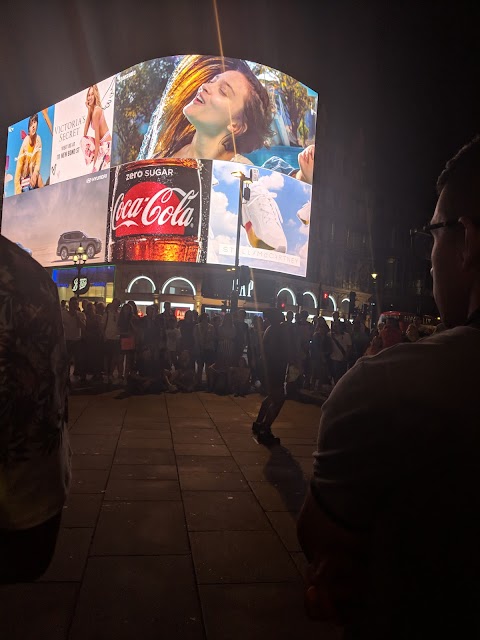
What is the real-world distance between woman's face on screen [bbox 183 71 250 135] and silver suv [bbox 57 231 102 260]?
11000mm

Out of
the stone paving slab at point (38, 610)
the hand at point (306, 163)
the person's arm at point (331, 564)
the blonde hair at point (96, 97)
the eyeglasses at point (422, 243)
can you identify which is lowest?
the stone paving slab at point (38, 610)

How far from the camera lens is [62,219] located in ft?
128

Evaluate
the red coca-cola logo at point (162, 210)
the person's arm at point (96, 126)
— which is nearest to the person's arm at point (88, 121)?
the person's arm at point (96, 126)

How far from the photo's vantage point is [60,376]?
1.36 metres

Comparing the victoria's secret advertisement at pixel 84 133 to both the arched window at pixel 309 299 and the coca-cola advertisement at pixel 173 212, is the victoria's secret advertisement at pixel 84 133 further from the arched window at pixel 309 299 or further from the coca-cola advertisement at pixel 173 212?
the arched window at pixel 309 299

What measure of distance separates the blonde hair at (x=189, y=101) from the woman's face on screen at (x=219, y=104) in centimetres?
34

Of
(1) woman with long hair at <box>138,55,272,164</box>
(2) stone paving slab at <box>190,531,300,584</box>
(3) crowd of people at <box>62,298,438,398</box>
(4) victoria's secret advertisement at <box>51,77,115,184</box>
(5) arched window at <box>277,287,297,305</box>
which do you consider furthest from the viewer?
(5) arched window at <box>277,287,297,305</box>

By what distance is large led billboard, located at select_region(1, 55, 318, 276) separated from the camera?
107 ft

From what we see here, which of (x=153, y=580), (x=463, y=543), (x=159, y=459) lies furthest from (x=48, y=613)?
(x=159, y=459)

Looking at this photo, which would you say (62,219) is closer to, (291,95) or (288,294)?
(288,294)

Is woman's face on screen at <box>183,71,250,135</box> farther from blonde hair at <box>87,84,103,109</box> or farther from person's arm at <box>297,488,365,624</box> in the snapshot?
person's arm at <box>297,488,365,624</box>

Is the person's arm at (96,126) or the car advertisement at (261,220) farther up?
the person's arm at (96,126)

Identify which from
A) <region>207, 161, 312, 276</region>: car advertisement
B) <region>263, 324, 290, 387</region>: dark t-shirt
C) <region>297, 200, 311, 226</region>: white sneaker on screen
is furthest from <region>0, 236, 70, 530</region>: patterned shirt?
<region>297, 200, 311, 226</region>: white sneaker on screen

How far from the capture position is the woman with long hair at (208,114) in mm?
33188
